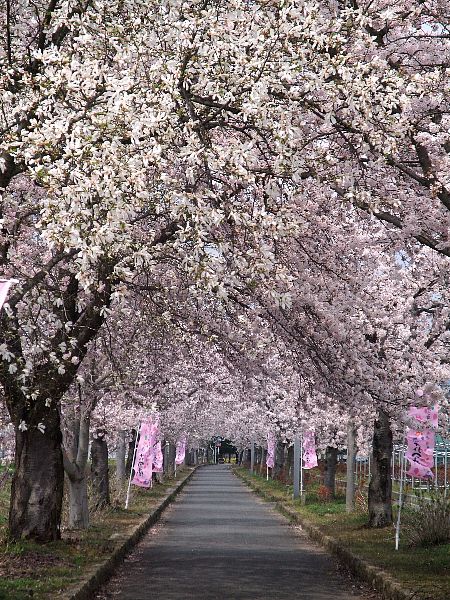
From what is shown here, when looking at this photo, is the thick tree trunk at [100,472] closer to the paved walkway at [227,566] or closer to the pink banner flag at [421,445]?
the paved walkway at [227,566]

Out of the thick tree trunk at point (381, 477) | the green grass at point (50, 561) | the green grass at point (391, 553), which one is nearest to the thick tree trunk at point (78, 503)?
the green grass at point (50, 561)

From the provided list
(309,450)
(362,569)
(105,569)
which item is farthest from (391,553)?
(309,450)

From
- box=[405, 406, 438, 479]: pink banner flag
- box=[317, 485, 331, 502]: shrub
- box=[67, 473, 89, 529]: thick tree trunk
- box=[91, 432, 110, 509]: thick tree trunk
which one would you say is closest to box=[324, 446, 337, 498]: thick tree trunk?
box=[317, 485, 331, 502]: shrub

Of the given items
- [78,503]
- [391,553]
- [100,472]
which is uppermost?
[100,472]

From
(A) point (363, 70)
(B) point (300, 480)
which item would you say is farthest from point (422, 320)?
(B) point (300, 480)

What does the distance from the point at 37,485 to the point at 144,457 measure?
14612mm

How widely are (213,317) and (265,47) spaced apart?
789 centimetres

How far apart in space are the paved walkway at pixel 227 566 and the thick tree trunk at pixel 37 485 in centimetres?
144

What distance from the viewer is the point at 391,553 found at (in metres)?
17.5

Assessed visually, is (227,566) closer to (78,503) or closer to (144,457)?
(78,503)

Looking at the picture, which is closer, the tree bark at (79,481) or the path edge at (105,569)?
the path edge at (105,569)

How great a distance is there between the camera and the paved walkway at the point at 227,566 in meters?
14.1

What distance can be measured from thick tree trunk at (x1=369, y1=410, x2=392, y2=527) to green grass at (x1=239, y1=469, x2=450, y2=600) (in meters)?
0.43

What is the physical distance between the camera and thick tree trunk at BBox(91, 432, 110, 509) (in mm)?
28188
